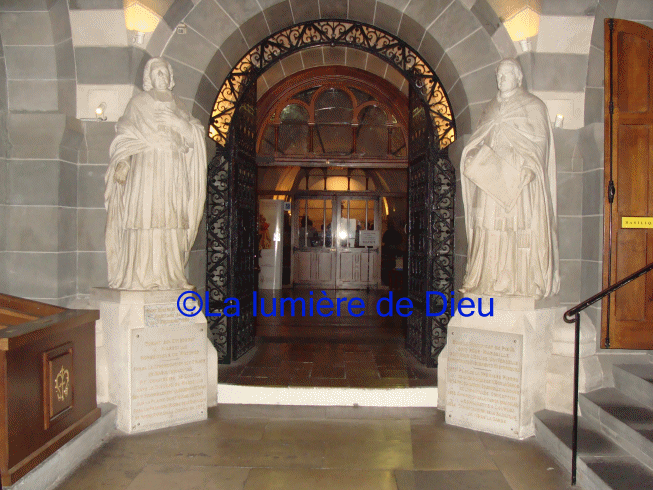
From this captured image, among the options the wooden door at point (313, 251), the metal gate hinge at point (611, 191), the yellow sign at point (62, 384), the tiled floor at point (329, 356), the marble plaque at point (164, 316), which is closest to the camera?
the yellow sign at point (62, 384)

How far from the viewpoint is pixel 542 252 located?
3293 millimetres

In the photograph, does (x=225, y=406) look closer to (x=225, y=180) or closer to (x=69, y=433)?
(x=69, y=433)

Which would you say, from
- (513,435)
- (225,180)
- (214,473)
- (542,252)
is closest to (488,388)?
(513,435)

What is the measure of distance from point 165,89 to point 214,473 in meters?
2.57

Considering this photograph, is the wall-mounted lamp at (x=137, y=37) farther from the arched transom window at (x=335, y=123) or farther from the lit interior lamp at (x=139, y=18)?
the arched transom window at (x=335, y=123)

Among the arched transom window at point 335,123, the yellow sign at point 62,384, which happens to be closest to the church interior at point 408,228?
the yellow sign at point 62,384

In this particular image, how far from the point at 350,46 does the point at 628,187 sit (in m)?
2.75

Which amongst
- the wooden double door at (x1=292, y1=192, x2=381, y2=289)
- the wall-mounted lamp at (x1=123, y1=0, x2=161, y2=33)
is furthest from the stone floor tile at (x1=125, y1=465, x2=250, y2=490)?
the wooden double door at (x1=292, y1=192, x2=381, y2=289)

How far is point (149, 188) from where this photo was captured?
11.1 ft

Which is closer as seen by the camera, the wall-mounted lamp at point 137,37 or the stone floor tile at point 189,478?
the stone floor tile at point 189,478

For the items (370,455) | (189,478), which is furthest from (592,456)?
(189,478)

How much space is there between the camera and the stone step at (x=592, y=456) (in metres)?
2.50

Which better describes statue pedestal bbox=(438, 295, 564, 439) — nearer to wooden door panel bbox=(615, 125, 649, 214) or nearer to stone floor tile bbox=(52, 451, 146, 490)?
wooden door panel bbox=(615, 125, 649, 214)

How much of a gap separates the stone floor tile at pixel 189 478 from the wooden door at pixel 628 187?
9.46 ft
